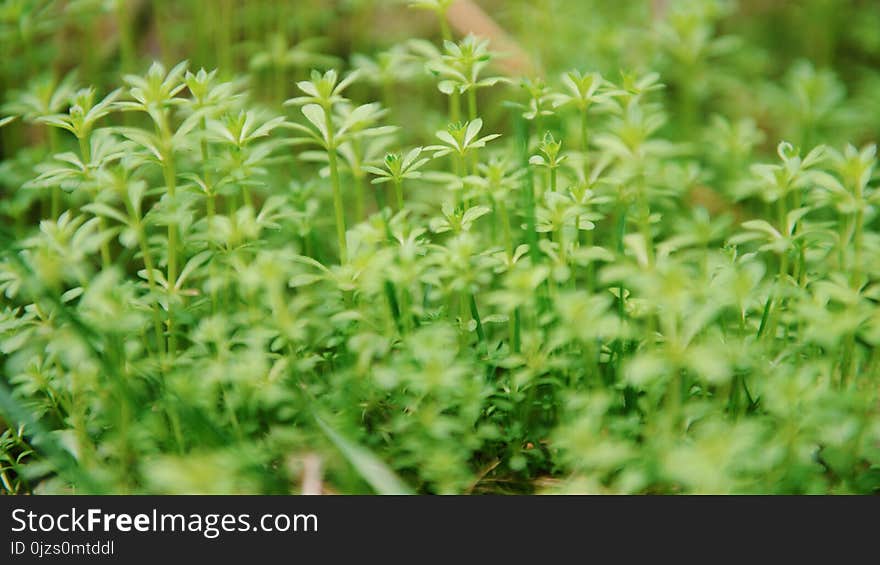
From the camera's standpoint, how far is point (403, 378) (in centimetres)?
149

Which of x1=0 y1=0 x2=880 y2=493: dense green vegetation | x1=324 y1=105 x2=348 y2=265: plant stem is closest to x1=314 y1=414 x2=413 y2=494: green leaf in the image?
x1=0 y1=0 x2=880 y2=493: dense green vegetation

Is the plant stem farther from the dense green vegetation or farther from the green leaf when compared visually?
the green leaf

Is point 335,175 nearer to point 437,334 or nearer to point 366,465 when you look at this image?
point 437,334

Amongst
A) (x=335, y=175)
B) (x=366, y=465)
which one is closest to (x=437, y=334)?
(x=366, y=465)

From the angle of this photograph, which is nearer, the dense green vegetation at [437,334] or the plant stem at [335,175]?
the dense green vegetation at [437,334]

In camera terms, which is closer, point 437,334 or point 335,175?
point 437,334

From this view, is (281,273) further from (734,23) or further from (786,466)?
(734,23)

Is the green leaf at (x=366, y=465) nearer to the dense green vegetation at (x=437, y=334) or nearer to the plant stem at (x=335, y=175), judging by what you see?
the dense green vegetation at (x=437, y=334)

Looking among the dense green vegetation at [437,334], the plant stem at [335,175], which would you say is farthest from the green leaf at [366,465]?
the plant stem at [335,175]

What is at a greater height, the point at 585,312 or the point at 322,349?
the point at 322,349

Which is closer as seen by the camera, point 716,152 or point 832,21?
point 716,152

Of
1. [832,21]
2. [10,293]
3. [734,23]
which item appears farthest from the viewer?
[734,23]

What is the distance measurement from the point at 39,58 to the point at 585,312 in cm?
208
